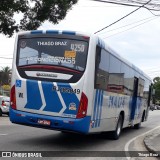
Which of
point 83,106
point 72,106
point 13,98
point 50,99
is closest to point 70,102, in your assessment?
point 72,106

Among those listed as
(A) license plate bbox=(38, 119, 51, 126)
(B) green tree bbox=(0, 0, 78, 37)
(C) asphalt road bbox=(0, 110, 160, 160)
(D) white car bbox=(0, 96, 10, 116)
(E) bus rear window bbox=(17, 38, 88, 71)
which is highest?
(B) green tree bbox=(0, 0, 78, 37)

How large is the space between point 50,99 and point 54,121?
0.63 metres

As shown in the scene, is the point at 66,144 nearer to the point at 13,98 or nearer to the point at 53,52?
the point at 13,98

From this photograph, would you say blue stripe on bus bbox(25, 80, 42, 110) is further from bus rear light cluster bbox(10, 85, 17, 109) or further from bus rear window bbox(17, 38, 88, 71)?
bus rear window bbox(17, 38, 88, 71)

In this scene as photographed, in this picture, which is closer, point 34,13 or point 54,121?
point 54,121

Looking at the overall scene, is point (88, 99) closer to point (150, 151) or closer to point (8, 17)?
point (150, 151)

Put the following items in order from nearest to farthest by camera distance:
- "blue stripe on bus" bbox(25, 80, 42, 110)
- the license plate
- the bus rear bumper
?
the bus rear bumper
the license plate
"blue stripe on bus" bbox(25, 80, 42, 110)

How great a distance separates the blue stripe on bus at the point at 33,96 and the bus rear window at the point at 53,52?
0.62 meters

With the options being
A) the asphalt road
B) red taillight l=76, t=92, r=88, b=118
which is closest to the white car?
the asphalt road

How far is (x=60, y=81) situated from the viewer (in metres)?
11.6

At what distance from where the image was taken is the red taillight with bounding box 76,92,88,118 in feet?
37.2

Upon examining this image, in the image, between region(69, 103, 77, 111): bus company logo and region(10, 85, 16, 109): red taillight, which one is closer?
region(69, 103, 77, 111): bus company logo

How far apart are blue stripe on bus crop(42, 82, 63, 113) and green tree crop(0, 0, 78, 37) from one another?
10.2 m

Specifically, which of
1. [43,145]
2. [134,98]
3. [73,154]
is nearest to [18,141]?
[43,145]
